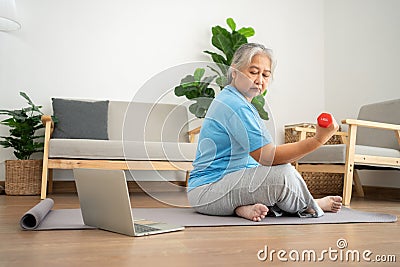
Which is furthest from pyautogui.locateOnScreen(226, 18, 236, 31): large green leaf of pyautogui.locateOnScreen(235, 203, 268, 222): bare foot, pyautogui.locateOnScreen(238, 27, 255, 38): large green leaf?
pyautogui.locateOnScreen(235, 203, 268, 222): bare foot

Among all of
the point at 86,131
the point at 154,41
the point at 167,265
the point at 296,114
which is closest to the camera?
the point at 167,265

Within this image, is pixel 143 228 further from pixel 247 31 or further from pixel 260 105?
pixel 247 31

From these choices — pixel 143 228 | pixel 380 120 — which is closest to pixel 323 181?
pixel 380 120

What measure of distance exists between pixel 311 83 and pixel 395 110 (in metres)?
1.34

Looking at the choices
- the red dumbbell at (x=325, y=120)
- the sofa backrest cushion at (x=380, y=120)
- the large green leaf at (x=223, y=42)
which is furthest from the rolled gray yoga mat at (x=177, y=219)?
the large green leaf at (x=223, y=42)

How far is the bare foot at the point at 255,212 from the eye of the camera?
66.5 inches

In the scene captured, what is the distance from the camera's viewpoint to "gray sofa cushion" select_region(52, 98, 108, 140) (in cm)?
335

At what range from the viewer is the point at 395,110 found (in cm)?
319

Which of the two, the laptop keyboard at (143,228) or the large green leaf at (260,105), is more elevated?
the large green leaf at (260,105)

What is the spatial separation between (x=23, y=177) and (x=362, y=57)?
2799mm

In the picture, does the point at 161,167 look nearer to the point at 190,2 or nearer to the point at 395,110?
the point at 395,110

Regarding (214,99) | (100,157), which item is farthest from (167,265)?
(100,157)

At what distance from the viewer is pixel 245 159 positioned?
1.78 metres

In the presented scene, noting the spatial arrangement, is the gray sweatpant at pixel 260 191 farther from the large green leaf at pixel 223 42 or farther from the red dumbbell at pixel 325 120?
the large green leaf at pixel 223 42
